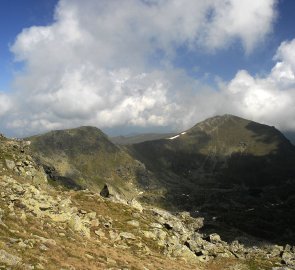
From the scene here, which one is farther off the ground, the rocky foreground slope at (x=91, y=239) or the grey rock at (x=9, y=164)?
the grey rock at (x=9, y=164)

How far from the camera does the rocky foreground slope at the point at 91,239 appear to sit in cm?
3988

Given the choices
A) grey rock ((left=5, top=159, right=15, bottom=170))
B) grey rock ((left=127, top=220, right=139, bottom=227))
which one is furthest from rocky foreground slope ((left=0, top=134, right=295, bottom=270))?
grey rock ((left=5, top=159, right=15, bottom=170))

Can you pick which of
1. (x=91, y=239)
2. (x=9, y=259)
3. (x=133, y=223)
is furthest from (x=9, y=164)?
(x=9, y=259)

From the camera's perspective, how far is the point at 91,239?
5619 cm

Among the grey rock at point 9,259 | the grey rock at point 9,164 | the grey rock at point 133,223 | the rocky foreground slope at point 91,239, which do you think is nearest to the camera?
the grey rock at point 9,259

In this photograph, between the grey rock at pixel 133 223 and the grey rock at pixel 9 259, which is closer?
the grey rock at pixel 9 259

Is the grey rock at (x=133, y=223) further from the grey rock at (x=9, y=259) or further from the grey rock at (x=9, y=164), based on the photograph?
the grey rock at (x=9, y=259)

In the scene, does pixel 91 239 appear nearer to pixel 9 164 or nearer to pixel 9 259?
pixel 9 259

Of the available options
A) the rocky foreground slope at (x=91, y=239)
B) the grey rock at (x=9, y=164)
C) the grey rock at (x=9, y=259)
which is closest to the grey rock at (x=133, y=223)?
the rocky foreground slope at (x=91, y=239)

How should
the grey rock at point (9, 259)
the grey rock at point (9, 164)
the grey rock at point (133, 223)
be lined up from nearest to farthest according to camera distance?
the grey rock at point (9, 259), the grey rock at point (133, 223), the grey rock at point (9, 164)

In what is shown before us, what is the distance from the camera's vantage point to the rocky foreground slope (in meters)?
39.9

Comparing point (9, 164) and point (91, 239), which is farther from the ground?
point (9, 164)

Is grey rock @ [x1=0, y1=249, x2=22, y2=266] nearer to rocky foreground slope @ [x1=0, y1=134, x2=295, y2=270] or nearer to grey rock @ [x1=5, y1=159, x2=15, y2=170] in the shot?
rocky foreground slope @ [x1=0, y1=134, x2=295, y2=270]

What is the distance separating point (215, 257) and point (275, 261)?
1795 cm
